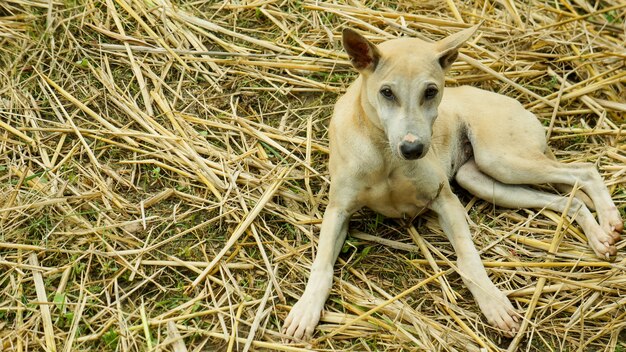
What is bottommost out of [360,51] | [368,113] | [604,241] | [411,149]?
[604,241]

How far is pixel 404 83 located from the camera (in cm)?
499

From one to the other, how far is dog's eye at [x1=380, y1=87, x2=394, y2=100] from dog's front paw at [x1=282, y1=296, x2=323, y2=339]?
1.35 m

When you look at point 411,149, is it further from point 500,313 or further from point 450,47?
point 500,313

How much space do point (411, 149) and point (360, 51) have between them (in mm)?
757

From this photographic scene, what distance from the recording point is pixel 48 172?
6.00 m

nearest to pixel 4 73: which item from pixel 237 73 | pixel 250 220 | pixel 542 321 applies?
pixel 237 73

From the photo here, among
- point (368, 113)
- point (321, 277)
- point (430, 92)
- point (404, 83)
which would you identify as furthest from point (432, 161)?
point (321, 277)

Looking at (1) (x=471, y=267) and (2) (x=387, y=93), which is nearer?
A: (2) (x=387, y=93)

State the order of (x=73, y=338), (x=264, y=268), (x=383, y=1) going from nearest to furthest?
1. (x=73, y=338)
2. (x=264, y=268)
3. (x=383, y=1)

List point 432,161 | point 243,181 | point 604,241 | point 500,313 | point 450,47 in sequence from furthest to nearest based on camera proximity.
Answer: point 243,181, point 432,161, point 604,241, point 450,47, point 500,313

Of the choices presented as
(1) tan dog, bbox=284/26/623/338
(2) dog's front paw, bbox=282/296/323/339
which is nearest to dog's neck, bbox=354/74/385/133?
(1) tan dog, bbox=284/26/623/338

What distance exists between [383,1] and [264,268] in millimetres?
2970

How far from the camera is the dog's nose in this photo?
483 cm

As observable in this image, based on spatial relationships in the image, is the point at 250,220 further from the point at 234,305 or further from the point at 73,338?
the point at 73,338
